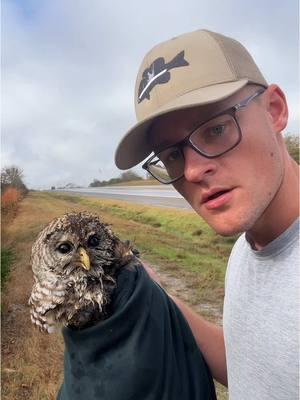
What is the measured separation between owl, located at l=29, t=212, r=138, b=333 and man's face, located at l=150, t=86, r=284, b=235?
2.67ft

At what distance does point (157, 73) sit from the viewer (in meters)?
1.62

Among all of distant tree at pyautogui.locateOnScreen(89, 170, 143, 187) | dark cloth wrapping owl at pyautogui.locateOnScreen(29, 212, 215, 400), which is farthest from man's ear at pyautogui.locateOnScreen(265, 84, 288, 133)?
distant tree at pyautogui.locateOnScreen(89, 170, 143, 187)

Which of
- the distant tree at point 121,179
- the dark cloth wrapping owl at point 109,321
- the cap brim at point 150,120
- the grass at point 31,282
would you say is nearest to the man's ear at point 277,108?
→ the cap brim at point 150,120

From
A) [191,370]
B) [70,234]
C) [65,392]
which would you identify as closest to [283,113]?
[191,370]

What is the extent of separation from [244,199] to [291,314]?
0.45 metres

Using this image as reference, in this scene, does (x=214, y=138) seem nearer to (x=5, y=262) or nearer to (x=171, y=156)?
(x=171, y=156)

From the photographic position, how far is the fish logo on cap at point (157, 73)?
5.19 ft

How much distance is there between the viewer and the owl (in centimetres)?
212

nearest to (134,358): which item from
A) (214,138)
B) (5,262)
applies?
(214,138)

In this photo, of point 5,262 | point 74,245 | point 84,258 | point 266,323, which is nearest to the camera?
point 266,323

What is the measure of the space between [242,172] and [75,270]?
4.21 feet

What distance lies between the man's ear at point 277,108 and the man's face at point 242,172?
0.06m

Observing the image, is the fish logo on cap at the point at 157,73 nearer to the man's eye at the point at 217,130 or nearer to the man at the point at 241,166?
the man at the point at 241,166

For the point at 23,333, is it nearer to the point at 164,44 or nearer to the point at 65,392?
the point at 65,392
